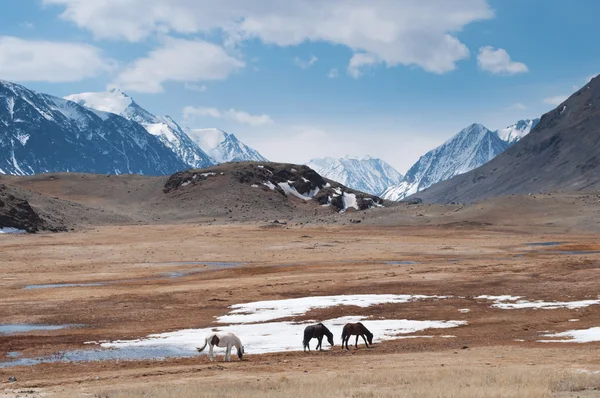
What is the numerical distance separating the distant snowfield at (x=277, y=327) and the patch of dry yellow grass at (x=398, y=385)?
10.4 m

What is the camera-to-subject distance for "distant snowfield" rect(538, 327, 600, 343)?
1289 inches

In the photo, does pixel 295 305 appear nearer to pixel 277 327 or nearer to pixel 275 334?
pixel 277 327

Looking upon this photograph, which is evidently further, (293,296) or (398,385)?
(293,296)

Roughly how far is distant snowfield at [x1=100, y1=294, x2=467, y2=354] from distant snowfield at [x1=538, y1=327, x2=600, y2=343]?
6.36 metres

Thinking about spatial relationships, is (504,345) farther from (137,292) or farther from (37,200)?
(37,200)

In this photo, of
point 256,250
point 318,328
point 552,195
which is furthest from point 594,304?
point 552,195

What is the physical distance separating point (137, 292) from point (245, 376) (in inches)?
1384

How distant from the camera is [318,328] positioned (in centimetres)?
3241

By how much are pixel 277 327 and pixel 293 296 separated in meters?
13.5

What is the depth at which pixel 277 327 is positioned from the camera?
4003 cm

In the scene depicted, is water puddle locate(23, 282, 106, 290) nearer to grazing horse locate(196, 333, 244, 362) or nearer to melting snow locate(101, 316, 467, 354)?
melting snow locate(101, 316, 467, 354)

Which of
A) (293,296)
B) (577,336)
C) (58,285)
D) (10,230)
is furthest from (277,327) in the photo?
(10,230)

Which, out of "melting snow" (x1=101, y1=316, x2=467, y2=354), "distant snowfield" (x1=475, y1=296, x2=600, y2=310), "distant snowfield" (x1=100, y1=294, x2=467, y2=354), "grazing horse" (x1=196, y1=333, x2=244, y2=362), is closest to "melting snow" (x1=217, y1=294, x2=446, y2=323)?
"distant snowfield" (x1=100, y1=294, x2=467, y2=354)

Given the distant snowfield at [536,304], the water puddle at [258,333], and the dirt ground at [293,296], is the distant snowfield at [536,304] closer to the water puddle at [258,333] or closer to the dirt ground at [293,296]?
the dirt ground at [293,296]
